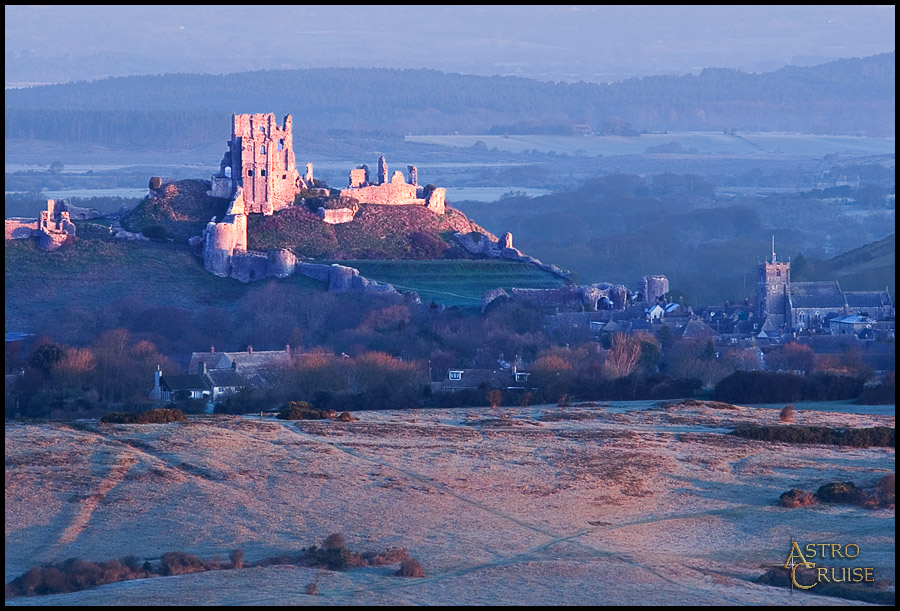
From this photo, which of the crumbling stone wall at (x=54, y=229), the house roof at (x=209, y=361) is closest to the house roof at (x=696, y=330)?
the house roof at (x=209, y=361)

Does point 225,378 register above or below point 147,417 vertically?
above

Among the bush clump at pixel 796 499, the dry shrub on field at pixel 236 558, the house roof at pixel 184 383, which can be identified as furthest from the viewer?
the house roof at pixel 184 383

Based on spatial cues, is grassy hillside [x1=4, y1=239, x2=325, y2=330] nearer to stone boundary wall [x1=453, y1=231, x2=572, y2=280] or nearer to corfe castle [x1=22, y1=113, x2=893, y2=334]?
corfe castle [x1=22, y1=113, x2=893, y2=334]

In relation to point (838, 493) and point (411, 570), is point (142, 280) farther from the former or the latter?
point (411, 570)

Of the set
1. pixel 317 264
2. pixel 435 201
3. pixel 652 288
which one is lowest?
pixel 652 288

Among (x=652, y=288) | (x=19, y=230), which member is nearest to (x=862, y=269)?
(x=652, y=288)

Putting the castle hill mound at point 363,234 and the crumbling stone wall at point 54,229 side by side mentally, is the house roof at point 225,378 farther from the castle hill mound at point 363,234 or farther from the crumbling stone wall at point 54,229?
the castle hill mound at point 363,234

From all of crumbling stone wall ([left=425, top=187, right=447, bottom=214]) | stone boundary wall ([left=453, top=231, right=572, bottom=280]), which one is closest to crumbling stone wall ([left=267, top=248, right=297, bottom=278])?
stone boundary wall ([left=453, top=231, right=572, bottom=280])
